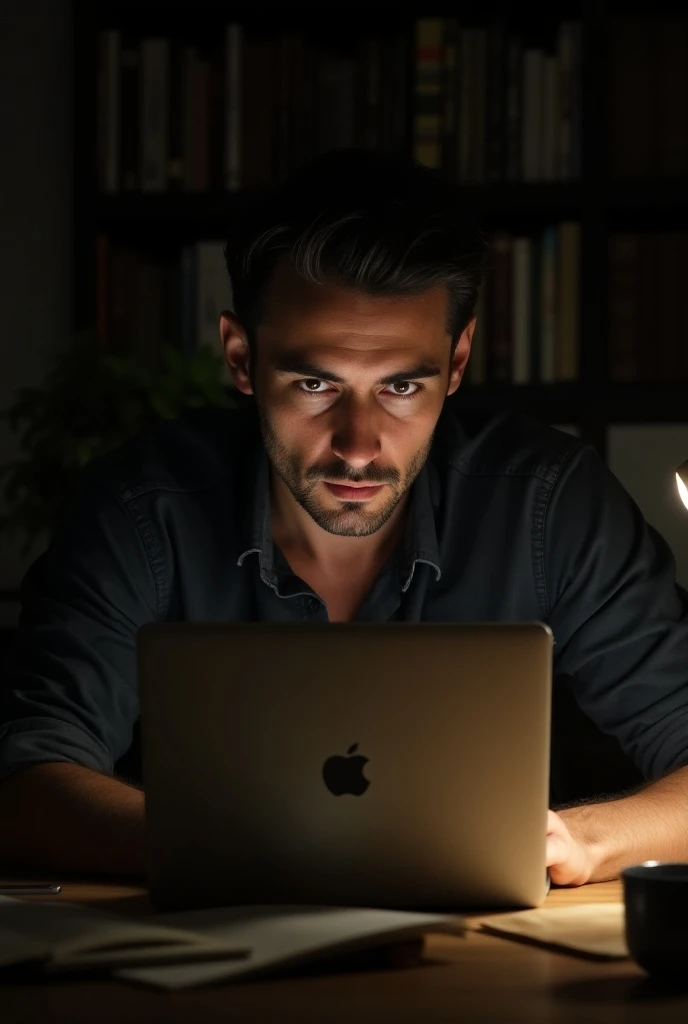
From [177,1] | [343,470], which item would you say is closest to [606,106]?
[177,1]

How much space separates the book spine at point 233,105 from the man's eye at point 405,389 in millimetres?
1335

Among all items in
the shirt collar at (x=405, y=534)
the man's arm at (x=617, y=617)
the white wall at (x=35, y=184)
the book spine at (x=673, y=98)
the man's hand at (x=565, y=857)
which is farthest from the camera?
the white wall at (x=35, y=184)

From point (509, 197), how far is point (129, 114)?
791 mm

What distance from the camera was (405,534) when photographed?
6.10 ft

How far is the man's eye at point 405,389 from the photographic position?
176 centimetres

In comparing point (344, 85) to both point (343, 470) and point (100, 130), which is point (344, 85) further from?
point (343, 470)

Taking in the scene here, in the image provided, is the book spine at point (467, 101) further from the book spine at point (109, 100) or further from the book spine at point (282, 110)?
the book spine at point (109, 100)

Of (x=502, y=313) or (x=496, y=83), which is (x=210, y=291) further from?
(x=496, y=83)

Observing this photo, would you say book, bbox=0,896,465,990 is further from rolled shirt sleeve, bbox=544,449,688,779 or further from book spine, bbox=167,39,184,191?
book spine, bbox=167,39,184,191

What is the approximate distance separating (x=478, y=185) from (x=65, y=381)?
903 mm

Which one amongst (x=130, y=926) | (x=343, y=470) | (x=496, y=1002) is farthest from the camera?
(x=343, y=470)

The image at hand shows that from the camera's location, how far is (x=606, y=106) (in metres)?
2.87

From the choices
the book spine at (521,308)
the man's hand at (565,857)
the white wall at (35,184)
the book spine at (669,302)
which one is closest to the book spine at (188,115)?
the white wall at (35,184)

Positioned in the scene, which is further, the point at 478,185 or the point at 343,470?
the point at 478,185
